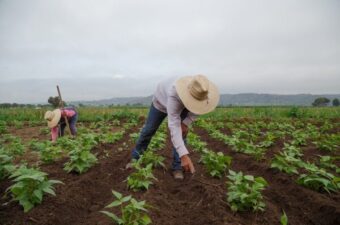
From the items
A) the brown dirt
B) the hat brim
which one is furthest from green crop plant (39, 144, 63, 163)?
the hat brim

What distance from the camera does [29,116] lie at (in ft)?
62.7

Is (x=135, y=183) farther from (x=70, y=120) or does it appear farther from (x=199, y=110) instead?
(x=70, y=120)

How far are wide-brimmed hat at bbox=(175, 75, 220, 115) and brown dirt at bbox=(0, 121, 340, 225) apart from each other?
3.13 feet

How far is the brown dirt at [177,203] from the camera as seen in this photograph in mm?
2771

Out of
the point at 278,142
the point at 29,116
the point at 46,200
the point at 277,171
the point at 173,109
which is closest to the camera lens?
the point at 46,200

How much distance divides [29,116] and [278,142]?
16562 mm

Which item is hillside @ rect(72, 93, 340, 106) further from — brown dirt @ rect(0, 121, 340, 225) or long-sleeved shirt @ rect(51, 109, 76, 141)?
brown dirt @ rect(0, 121, 340, 225)

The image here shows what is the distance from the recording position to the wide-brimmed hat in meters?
3.41

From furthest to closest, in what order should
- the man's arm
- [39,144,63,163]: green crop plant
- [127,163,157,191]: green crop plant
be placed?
[39,144,63,163]: green crop plant, the man's arm, [127,163,157,191]: green crop plant

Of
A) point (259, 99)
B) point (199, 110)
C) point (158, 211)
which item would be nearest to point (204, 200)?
point (158, 211)

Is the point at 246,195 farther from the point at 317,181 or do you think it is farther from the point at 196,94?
the point at 317,181

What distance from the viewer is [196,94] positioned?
11.3ft

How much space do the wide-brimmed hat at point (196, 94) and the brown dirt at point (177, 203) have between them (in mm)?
953

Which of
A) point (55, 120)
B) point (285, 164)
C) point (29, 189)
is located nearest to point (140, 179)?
point (29, 189)
